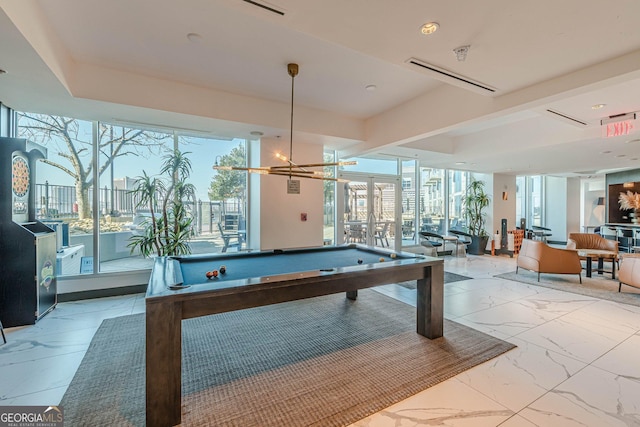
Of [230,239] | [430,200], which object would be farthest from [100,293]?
[430,200]

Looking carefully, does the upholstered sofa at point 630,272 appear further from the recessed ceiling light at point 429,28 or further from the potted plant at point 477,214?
the recessed ceiling light at point 429,28

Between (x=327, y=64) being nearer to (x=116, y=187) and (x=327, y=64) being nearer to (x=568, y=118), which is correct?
(x=568, y=118)

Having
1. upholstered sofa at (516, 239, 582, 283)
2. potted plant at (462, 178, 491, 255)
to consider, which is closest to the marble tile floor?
upholstered sofa at (516, 239, 582, 283)

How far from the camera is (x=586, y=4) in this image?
1864 mm

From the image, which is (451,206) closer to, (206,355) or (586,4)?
(586,4)

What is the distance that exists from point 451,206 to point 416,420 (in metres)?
8.22

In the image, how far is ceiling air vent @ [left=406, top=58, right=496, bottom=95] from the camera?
2646 millimetres

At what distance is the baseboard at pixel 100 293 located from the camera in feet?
14.0

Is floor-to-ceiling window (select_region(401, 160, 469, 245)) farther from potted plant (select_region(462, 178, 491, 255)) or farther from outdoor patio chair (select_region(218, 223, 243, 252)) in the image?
outdoor patio chair (select_region(218, 223, 243, 252))

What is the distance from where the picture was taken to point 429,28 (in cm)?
213

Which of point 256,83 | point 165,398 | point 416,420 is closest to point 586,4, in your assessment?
point 416,420

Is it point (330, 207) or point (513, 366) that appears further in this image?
point (330, 207)

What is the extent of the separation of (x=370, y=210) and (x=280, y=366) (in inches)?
198

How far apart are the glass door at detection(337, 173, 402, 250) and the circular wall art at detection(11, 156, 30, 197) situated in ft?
17.1
